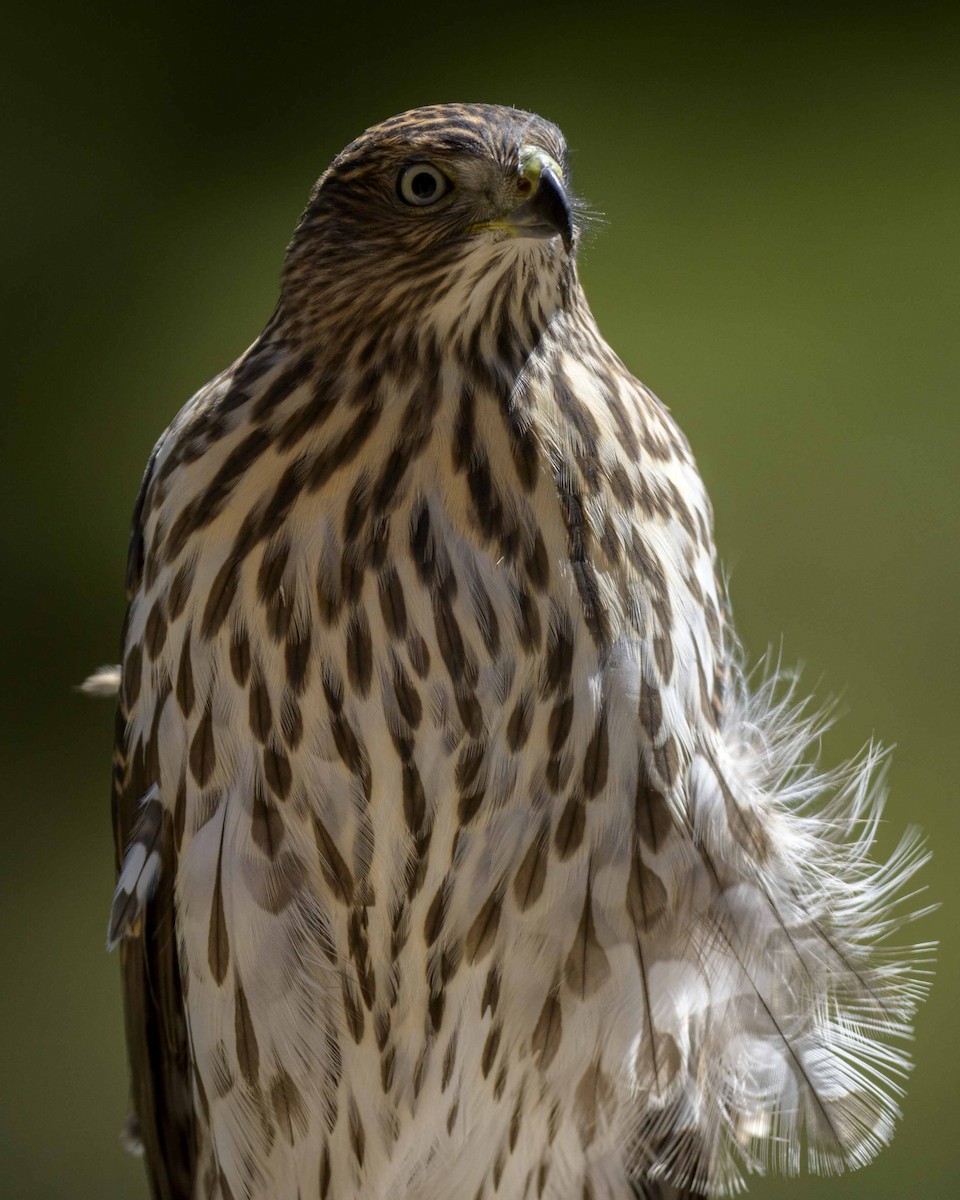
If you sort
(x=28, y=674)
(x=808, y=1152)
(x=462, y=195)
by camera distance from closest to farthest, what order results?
(x=462, y=195), (x=808, y=1152), (x=28, y=674)

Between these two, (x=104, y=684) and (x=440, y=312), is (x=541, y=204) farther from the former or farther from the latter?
(x=104, y=684)

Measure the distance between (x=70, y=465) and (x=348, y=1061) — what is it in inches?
55.8

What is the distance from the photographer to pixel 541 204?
1.06 m

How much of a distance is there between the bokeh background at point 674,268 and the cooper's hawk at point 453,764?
3.53 ft

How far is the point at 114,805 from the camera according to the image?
4.40 ft

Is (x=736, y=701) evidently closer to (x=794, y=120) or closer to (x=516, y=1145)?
(x=516, y=1145)

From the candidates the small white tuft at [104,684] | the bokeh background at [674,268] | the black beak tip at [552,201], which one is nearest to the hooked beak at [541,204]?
the black beak tip at [552,201]

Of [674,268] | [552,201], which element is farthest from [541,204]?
[674,268]

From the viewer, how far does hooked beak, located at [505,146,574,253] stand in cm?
105

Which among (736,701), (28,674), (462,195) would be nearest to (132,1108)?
(736,701)

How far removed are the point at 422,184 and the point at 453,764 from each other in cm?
44

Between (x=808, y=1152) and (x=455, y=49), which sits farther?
(x=455, y=49)

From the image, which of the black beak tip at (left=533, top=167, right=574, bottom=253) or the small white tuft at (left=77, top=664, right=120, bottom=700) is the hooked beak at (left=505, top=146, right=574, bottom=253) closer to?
the black beak tip at (left=533, top=167, right=574, bottom=253)

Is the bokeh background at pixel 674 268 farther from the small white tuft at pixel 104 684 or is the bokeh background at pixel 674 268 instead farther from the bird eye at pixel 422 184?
the bird eye at pixel 422 184
